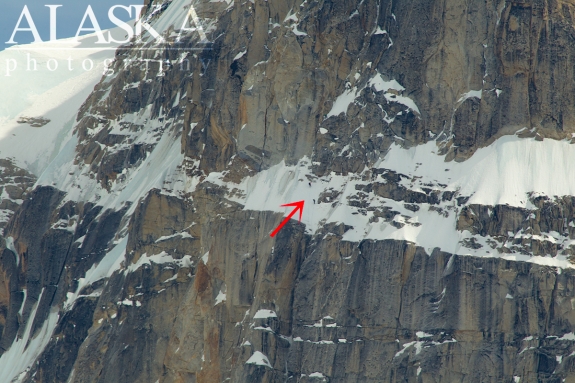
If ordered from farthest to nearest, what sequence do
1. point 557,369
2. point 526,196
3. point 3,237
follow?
point 3,237 → point 526,196 → point 557,369

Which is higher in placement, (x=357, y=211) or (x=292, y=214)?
(x=357, y=211)

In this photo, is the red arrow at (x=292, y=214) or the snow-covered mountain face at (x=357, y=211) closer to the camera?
the snow-covered mountain face at (x=357, y=211)

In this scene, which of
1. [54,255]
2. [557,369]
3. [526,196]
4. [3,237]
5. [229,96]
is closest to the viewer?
[557,369]

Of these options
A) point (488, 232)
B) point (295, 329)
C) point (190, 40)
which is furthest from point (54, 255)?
point (488, 232)

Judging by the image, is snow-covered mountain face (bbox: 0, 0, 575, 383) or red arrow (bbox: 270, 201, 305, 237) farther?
red arrow (bbox: 270, 201, 305, 237)

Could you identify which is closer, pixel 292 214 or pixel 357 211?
pixel 357 211

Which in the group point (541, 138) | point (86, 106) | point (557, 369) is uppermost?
point (86, 106)

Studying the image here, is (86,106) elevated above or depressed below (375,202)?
above

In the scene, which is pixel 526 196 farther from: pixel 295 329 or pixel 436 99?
pixel 295 329
